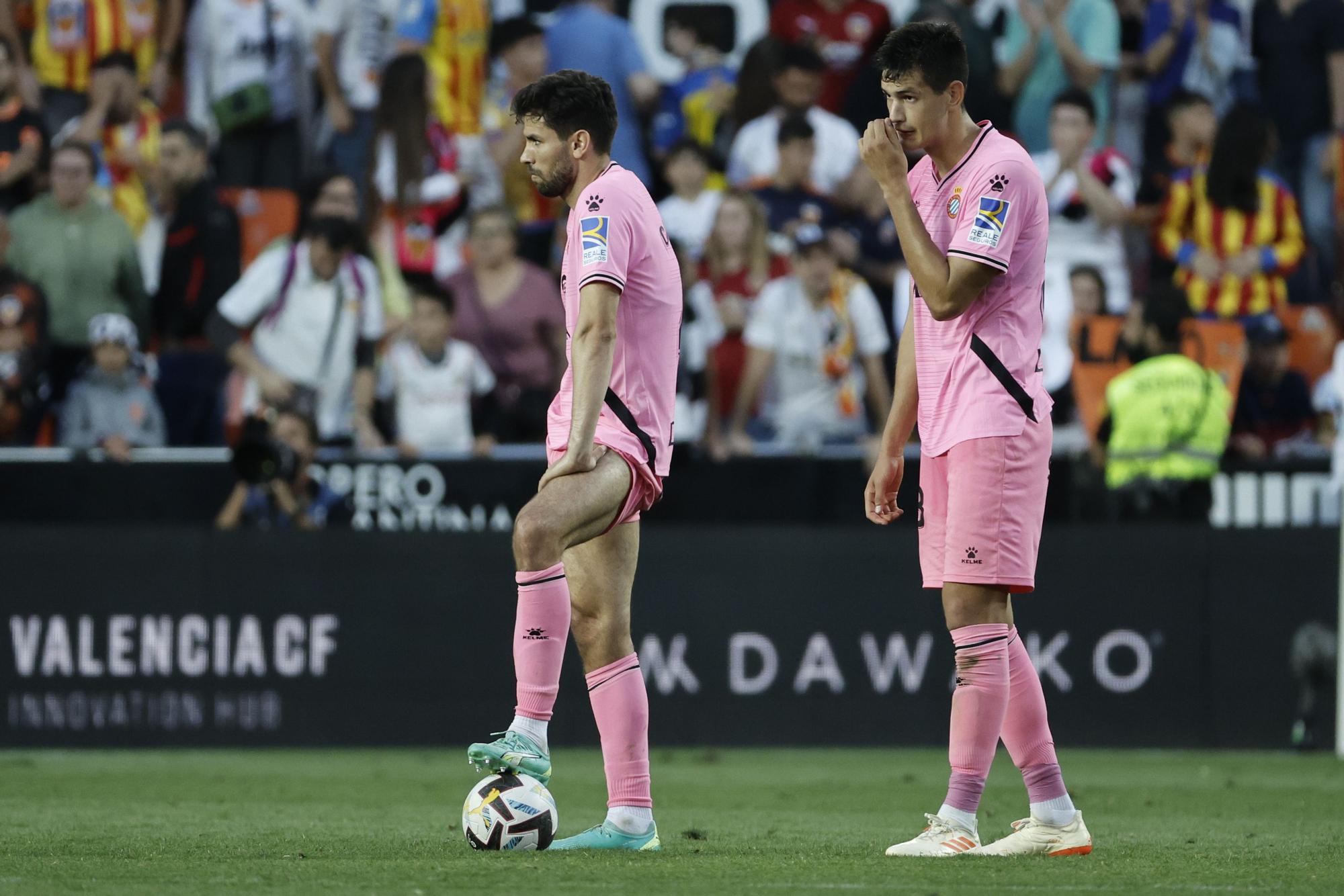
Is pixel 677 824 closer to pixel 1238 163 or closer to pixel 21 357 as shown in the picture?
pixel 21 357

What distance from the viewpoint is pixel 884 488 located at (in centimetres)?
673

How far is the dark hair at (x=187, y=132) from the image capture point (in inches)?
558

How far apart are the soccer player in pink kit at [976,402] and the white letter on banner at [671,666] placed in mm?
5975

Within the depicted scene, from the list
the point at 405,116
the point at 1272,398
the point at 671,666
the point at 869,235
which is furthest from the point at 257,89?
the point at 1272,398

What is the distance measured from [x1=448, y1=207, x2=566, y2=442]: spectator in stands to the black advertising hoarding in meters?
1.51

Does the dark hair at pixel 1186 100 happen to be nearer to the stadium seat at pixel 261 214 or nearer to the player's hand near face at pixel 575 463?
the stadium seat at pixel 261 214

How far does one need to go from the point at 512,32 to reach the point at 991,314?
30.4ft

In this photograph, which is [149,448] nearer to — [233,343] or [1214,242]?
[233,343]

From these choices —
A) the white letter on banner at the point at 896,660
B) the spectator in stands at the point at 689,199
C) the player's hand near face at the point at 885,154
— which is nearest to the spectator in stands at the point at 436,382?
the spectator in stands at the point at 689,199

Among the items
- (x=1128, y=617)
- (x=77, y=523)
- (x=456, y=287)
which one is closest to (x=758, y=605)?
(x=1128, y=617)

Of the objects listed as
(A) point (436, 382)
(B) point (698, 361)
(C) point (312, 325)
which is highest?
→ (C) point (312, 325)

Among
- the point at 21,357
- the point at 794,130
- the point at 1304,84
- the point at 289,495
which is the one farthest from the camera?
the point at 1304,84

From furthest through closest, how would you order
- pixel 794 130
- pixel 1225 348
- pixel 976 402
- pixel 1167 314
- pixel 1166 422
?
pixel 794 130, pixel 1225 348, pixel 1167 314, pixel 1166 422, pixel 976 402

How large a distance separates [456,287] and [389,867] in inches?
322
